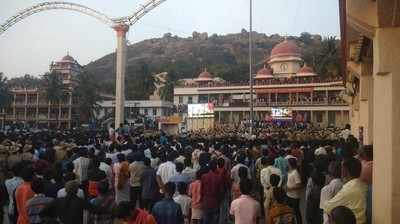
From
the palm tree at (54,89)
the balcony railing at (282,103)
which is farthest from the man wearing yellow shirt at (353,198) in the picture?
the palm tree at (54,89)

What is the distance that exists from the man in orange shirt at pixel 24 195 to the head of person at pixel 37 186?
9.6 inches

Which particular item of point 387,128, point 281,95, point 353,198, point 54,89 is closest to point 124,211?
point 353,198

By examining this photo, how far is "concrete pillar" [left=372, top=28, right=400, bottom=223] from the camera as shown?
6.32 m

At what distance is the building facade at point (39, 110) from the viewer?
70250 millimetres

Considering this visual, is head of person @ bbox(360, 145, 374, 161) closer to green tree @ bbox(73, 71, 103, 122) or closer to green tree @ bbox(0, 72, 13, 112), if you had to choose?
green tree @ bbox(73, 71, 103, 122)

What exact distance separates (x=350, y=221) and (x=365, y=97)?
12.0 metres

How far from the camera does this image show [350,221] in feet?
12.7

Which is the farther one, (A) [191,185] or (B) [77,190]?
(A) [191,185]

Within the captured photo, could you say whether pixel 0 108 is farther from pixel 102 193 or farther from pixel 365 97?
pixel 102 193

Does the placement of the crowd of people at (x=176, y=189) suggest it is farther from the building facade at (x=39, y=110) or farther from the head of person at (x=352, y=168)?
the building facade at (x=39, y=110)

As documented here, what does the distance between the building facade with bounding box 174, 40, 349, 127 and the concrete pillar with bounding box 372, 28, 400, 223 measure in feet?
144

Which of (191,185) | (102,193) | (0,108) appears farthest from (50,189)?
(0,108)

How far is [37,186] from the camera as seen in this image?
22.0 ft

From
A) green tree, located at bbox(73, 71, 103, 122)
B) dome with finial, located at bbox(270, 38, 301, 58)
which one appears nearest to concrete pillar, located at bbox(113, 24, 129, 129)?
green tree, located at bbox(73, 71, 103, 122)
